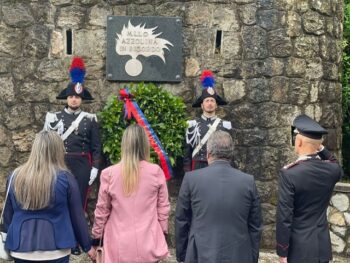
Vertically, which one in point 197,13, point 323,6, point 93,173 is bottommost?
point 93,173

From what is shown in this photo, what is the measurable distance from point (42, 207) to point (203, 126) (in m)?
2.80

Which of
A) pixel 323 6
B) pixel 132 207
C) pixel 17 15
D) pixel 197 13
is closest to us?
pixel 132 207

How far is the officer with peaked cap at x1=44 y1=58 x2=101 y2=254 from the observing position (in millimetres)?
5445

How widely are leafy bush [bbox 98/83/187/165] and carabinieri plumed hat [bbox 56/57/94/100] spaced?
30cm

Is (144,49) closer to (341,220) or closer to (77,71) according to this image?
(77,71)

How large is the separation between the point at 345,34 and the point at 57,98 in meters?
5.50

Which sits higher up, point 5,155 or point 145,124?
point 145,124

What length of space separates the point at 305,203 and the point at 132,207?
1.10m

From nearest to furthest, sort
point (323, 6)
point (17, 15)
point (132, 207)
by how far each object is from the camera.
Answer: point (132, 207)
point (17, 15)
point (323, 6)

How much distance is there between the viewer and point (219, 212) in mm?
3055

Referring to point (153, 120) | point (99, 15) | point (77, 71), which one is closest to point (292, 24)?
point (153, 120)

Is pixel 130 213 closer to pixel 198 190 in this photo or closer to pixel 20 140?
pixel 198 190

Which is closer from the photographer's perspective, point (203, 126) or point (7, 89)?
point (203, 126)

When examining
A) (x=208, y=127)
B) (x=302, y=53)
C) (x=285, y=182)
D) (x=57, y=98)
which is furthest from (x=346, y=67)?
(x=285, y=182)
